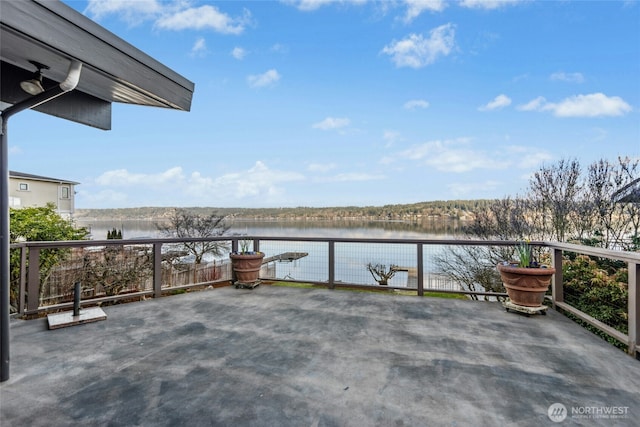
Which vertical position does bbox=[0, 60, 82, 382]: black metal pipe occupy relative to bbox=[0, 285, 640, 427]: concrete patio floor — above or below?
above

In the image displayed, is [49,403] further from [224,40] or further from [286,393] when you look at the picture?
[224,40]

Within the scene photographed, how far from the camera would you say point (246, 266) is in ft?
16.2

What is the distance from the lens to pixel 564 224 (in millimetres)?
7402

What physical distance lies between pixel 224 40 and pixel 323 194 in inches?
495

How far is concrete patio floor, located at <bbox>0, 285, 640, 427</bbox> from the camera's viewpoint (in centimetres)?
168

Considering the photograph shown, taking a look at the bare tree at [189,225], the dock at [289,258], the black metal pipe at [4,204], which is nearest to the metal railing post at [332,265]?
the dock at [289,258]

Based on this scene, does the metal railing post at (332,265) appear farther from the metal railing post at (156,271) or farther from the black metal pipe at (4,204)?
the black metal pipe at (4,204)

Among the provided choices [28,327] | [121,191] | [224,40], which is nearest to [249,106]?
[224,40]

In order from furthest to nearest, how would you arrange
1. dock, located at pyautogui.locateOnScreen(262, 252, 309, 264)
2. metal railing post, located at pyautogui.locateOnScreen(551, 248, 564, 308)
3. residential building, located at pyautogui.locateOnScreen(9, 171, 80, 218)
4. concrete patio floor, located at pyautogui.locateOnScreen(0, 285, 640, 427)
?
residential building, located at pyautogui.locateOnScreen(9, 171, 80, 218) < dock, located at pyautogui.locateOnScreen(262, 252, 309, 264) < metal railing post, located at pyautogui.locateOnScreen(551, 248, 564, 308) < concrete patio floor, located at pyautogui.locateOnScreen(0, 285, 640, 427)

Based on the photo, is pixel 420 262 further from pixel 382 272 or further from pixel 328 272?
pixel 382 272

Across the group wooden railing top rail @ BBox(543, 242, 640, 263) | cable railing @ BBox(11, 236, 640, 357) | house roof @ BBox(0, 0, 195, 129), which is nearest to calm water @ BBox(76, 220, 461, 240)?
cable railing @ BBox(11, 236, 640, 357)

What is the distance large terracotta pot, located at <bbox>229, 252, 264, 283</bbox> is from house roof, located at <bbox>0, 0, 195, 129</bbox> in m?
2.68

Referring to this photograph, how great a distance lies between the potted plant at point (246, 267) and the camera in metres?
4.95

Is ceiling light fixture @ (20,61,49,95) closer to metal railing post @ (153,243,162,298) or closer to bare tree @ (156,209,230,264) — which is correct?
metal railing post @ (153,243,162,298)
